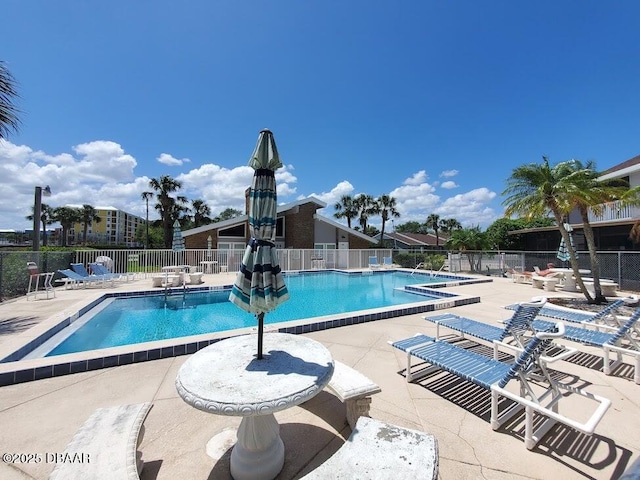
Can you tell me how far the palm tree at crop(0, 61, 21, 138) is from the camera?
6547 millimetres

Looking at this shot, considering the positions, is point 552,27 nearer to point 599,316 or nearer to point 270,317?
point 599,316

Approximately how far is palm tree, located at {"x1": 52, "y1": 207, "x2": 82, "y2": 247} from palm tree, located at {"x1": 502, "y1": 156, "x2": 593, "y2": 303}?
70.6 metres

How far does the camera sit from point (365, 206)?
38438 mm

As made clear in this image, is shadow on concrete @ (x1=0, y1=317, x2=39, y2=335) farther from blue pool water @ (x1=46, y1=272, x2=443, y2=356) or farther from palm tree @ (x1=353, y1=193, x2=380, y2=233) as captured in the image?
palm tree @ (x1=353, y1=193, x2=380, y2=233)

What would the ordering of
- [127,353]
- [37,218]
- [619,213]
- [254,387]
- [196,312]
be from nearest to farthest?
[254,387]
[127,353]
[196,312]
[37,218]
[619,213]

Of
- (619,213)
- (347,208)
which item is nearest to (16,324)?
(619,213)

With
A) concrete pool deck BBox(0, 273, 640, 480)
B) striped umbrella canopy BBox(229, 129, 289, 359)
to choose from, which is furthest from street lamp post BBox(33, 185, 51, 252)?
striped umbrella canopy BBox(229, 129, 289, 359)

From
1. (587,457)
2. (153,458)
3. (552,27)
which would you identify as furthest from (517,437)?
(552,27)

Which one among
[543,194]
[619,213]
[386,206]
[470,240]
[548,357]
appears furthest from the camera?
[386,206]

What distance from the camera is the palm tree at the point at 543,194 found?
9234 millimetres

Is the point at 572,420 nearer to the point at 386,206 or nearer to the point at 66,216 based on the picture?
the point at 386,206

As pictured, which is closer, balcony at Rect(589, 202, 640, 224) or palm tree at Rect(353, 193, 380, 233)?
balcony at Rect(589, 202, 640, 224)

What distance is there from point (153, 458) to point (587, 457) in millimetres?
3547

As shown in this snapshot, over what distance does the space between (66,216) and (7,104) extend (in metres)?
63.5
